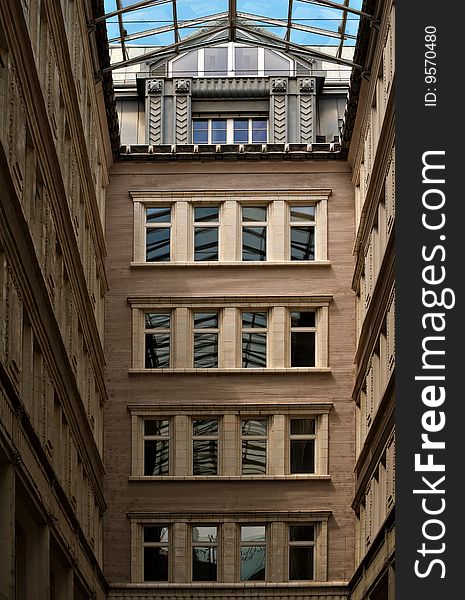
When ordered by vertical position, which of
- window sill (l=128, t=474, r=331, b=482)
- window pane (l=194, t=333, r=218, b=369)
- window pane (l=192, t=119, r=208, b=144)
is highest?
window pane (l=192, t=119, r=208, b=144)

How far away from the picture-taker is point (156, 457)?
178 feet

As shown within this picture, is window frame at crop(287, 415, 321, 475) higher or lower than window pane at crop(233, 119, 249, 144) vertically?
lower

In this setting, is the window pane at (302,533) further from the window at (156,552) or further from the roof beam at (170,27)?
the roof beam at (170,27)

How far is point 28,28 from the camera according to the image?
3216 centimetres

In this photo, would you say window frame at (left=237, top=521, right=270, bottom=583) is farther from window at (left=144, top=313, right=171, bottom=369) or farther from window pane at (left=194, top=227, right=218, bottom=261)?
window pane at (left=194, top=227, right=218, bottom=261)

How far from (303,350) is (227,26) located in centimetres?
1096

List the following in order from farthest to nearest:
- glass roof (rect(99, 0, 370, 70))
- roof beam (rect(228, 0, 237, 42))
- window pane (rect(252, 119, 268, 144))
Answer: window pane (rect(252, 119, 268, 144)) → roof beam (rect(228, 0, 237, 42)) → glass roof (rect(99, 0, 370, 70))

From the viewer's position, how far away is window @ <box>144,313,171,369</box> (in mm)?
55156

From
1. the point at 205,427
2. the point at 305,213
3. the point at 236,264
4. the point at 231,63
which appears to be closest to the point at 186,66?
the point at 231,63

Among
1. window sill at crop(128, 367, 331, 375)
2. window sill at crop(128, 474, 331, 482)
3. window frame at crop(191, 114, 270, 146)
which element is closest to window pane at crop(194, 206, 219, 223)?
window frame at crop(191, 114, 270, 146)

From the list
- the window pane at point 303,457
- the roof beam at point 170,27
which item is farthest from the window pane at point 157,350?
the roof beam at point 170,27

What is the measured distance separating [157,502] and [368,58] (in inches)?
635

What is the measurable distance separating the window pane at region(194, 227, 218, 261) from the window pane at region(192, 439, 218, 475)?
635cm

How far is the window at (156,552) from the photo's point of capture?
5366 cm
